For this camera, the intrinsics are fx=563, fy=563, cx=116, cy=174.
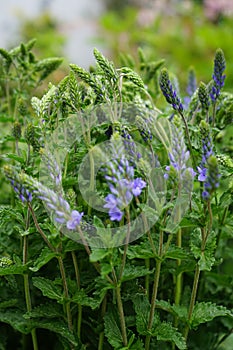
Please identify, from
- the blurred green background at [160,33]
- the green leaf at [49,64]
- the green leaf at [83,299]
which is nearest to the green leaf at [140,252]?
the green leaf at [83,299]

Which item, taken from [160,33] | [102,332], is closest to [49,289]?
[102,332]

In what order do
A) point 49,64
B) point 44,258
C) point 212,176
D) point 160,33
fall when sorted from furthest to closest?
point 160,33
point 49,64
point 44,258
point 212,176

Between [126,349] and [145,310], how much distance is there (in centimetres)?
11

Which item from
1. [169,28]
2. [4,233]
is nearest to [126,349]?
[4,233]

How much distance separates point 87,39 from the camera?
16.3 ft

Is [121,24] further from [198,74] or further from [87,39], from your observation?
[198,74]

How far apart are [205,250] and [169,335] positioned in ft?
0.58

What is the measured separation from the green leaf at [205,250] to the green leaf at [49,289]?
0.87 ft

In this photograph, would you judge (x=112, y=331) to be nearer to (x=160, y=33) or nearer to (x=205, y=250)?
(x=205, y=250)

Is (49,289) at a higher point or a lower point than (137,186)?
lower

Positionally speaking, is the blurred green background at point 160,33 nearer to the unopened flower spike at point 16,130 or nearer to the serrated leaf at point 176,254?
the unopened flower spike at point 16,130

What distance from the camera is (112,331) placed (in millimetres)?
1061

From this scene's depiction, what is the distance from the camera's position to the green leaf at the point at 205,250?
3.17 ft

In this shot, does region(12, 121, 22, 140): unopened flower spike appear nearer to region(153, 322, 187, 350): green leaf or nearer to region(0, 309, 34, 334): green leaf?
region(0, 309, 34, 334): green leaf
